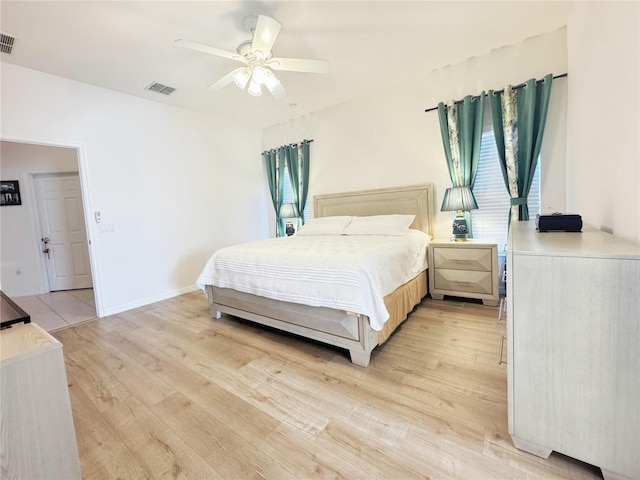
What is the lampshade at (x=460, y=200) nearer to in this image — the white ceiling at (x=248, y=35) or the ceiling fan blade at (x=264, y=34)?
the white ceiling at (x=248, y=35)

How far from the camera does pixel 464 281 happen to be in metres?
2.99

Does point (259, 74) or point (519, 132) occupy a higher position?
point (259, 74)

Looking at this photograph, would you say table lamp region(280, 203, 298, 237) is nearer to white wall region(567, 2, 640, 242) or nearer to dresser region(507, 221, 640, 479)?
white wall region(567, 2, 640, 242)

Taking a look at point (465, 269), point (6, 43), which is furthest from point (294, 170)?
point (6, 43)

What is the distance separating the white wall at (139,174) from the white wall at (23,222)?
2.15m

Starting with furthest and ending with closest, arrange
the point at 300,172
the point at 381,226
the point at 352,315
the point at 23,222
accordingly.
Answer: the point at 300,172, the point at 23,222, the point at 381,226, the point at 352,315

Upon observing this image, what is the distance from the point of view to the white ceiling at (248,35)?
83.8 inches

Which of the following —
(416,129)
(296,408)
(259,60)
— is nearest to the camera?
(296,408)

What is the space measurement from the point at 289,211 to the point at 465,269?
2.88 meters

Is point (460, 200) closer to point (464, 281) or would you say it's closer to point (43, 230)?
point (464, 281)

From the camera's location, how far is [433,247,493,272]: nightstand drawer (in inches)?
112

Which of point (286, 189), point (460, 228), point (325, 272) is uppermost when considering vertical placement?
point (286, 189)

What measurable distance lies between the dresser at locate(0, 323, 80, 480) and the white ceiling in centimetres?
242

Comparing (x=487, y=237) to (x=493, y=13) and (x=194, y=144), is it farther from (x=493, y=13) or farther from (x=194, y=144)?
(x=194, y=144)
